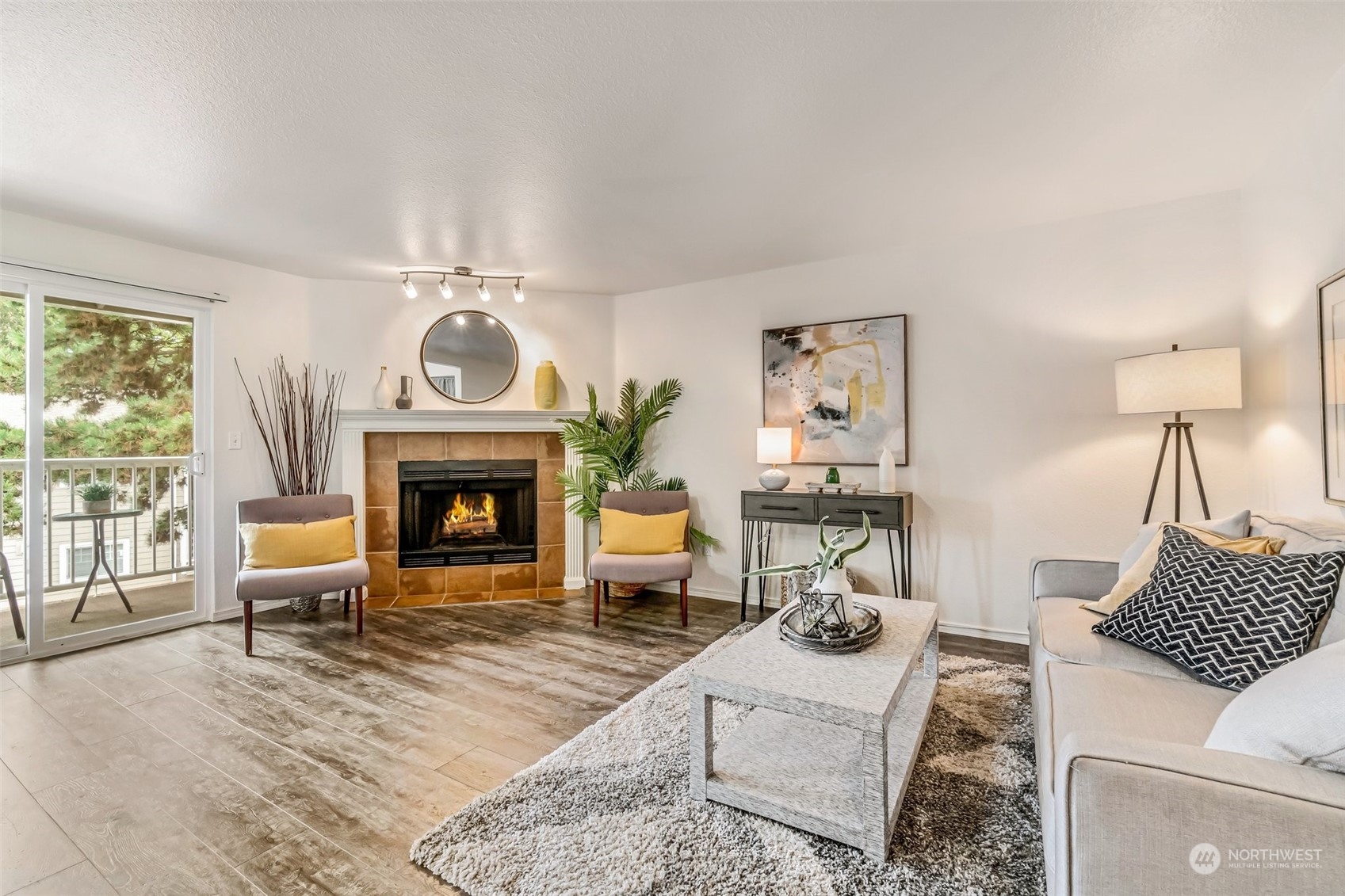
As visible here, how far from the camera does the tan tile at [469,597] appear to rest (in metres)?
4.16

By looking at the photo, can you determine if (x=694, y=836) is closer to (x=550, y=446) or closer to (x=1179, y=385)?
(x=1179, y=385)

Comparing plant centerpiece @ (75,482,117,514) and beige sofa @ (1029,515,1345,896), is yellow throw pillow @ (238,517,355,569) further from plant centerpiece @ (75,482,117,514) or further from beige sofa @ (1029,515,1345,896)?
beige sofa @ (1029,515,1345,896)

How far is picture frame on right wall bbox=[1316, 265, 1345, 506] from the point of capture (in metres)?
1.90

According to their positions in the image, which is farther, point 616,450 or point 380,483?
point 616,450

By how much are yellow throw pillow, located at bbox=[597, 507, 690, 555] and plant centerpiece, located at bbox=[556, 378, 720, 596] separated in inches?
18.4

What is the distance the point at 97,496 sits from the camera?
10.9 feet

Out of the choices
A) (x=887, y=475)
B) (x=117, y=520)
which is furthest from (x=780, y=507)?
(x=117, y=520)

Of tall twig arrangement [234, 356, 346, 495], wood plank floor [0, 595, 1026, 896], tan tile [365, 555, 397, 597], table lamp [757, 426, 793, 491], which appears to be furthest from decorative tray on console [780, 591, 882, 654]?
tall twig arrangement [234, 356, 346, 495]

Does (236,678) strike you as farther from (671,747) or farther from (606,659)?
(671,747)

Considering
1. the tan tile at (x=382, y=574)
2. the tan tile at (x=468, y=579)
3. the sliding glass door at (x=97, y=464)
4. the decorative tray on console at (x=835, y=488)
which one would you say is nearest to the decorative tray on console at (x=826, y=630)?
the decorative tray on console at (x=835, y=488)

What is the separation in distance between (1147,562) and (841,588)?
3.50 feet

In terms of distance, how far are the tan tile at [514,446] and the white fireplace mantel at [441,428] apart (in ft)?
0.27

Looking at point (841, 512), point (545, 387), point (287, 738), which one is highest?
point (545, 387)

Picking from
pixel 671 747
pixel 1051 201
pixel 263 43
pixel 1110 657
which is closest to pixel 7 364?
pixel 263 43
